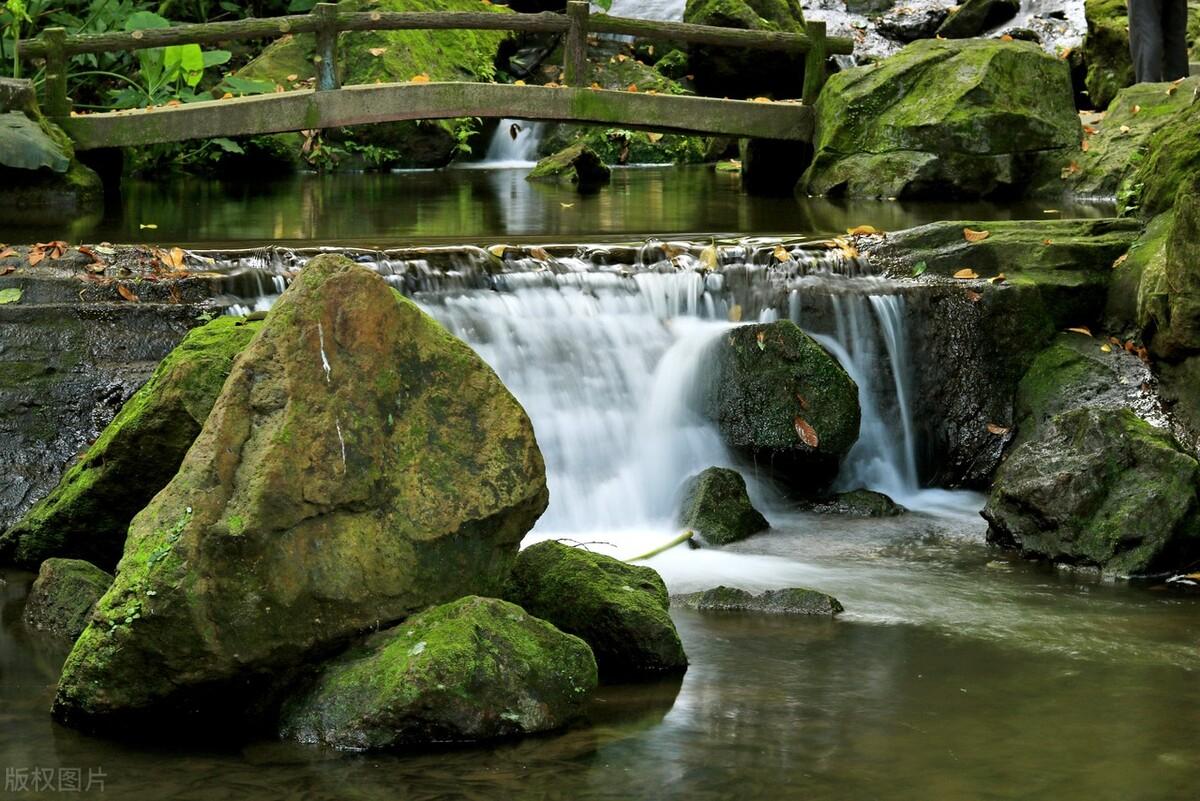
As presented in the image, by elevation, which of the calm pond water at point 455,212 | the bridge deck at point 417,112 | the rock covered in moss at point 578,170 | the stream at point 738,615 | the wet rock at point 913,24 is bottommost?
the stream at point 738,615

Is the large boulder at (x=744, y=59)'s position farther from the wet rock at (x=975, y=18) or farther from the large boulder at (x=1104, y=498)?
the large boulder at (x=1104, y=498)

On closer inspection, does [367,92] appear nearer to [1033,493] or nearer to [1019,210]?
[1019,210]

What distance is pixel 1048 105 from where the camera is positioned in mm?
13289

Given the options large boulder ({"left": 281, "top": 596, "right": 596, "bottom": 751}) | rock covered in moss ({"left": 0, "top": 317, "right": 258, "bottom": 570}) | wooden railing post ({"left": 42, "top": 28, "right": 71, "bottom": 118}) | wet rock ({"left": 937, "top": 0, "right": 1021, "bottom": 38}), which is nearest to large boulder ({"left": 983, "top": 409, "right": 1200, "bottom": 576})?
large boulder ({"left": 281, "top": 596, "right": 596, "bottom": 751})

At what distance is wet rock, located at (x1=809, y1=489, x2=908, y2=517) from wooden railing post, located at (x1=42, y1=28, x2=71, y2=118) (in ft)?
25.8

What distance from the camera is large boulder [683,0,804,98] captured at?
61.1 feet

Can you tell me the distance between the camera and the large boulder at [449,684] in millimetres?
4223

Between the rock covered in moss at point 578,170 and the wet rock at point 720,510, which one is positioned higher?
the rock covered in moss at point 578,170

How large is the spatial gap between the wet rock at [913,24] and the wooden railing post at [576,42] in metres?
8.37

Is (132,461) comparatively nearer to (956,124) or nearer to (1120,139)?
(956,124)

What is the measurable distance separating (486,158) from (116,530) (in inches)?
523

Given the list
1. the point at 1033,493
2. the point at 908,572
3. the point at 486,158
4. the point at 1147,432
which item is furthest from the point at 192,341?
the point at 486,158

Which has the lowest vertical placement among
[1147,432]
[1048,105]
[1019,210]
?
[1147,432]

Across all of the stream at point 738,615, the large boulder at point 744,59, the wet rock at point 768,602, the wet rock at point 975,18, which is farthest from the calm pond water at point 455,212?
the wet rock at point 975,18
